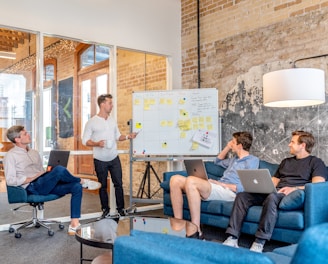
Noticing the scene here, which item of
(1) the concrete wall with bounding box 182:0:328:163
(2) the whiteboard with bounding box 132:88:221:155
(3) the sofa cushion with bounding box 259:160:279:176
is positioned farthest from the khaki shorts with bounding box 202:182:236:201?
(2) the whiteboard with bounding box 132:88:221:155

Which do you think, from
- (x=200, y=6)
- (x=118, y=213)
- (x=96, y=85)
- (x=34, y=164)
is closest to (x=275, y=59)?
(x=200, y=6)

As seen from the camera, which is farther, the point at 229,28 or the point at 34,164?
the point at 229,28

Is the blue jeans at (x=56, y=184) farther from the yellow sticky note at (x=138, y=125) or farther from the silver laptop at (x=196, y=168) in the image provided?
the yellow sticky note at (x=138, y=125)

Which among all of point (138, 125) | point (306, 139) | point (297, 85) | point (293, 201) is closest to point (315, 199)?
point (293, 201)

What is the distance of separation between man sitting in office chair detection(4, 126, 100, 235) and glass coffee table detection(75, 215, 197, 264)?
3.48 feet

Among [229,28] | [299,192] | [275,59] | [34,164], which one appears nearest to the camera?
[299,192]

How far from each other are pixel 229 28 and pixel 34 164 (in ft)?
11.0

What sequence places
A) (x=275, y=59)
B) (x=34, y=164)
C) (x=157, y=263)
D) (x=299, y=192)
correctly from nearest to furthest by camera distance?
1. (x=157, y=263)
2. (x=299, y=192)
3. (x=34, y=164)
4. (x=275, y=59)

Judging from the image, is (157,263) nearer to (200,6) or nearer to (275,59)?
(275,59)

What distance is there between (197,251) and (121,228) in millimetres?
1846

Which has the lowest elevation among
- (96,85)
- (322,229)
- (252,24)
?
(322,229)

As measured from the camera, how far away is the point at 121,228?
2863mm

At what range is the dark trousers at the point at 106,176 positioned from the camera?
4848mm

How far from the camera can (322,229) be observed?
0.97m
